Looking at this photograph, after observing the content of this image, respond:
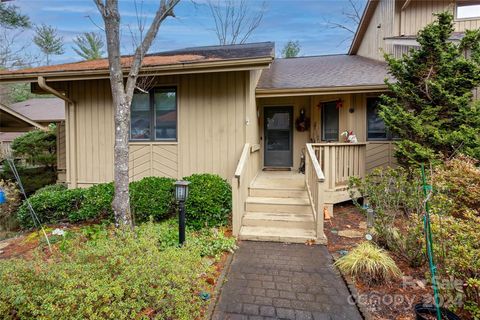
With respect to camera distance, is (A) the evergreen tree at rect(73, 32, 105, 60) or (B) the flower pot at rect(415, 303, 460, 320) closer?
(B) the flower pot at rect(415, 303, 460, 320)

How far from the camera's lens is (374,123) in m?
7.18

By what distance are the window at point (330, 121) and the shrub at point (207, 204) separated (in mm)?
3845

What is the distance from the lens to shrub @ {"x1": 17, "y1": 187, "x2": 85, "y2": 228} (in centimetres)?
555

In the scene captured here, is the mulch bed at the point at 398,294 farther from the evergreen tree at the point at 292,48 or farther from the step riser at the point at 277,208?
the evergreen tree at the point at 292,48

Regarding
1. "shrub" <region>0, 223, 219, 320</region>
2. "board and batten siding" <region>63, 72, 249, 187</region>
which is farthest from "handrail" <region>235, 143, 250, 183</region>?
"shrub" <region>0, 223, 219, 320</region>

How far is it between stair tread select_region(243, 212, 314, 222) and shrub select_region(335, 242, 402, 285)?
1446 millimetres

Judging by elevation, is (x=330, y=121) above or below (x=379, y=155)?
above

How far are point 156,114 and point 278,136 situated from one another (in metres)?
3.79

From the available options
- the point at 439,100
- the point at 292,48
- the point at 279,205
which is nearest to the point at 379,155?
the point at 439,100

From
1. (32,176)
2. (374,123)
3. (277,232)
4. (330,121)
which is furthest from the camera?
(32,176)

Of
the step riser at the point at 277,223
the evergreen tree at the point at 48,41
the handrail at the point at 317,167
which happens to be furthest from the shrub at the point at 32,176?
the evergreen tree at the point at 48,41

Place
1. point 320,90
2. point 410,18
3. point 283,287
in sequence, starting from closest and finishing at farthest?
point 283,287 < point 320,90 < point 410,18

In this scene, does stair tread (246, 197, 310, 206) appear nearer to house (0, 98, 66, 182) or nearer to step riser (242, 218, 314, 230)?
step riser (242, 218, 314, 230)

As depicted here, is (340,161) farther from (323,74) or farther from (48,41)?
(48,41)
